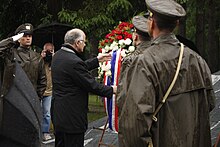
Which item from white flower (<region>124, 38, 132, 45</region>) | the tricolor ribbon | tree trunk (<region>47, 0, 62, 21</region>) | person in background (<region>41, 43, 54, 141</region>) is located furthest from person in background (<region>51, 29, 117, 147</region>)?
tree trunk (<region>47, 0, 62, 21</region>)

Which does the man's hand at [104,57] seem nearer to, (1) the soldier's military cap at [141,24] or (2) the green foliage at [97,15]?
(1) the soldier's military cap at [141,24]

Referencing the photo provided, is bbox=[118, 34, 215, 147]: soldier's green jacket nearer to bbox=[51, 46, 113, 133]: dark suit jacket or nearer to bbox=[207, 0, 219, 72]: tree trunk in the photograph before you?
bbox=[51, 46, 113, 133]: dark suit jacket

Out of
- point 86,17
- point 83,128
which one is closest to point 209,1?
Answer: point 86,17

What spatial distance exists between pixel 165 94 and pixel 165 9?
23.9 inches

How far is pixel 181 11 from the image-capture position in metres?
3.63

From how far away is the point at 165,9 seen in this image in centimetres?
→ 351

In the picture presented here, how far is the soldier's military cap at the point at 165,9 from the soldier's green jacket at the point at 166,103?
156mm

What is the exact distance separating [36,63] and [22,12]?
7508 mm

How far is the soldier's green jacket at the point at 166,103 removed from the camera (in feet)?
10.9

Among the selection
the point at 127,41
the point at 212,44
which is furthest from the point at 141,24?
the point at 212,44

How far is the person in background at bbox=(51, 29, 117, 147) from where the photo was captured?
591 cm

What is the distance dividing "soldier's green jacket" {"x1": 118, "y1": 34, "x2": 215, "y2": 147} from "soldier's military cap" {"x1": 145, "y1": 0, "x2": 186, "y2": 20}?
16 cm

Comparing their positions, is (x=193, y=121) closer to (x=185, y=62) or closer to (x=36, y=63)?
(x=185, y=62)

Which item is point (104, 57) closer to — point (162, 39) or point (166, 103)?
point (162, 39)
